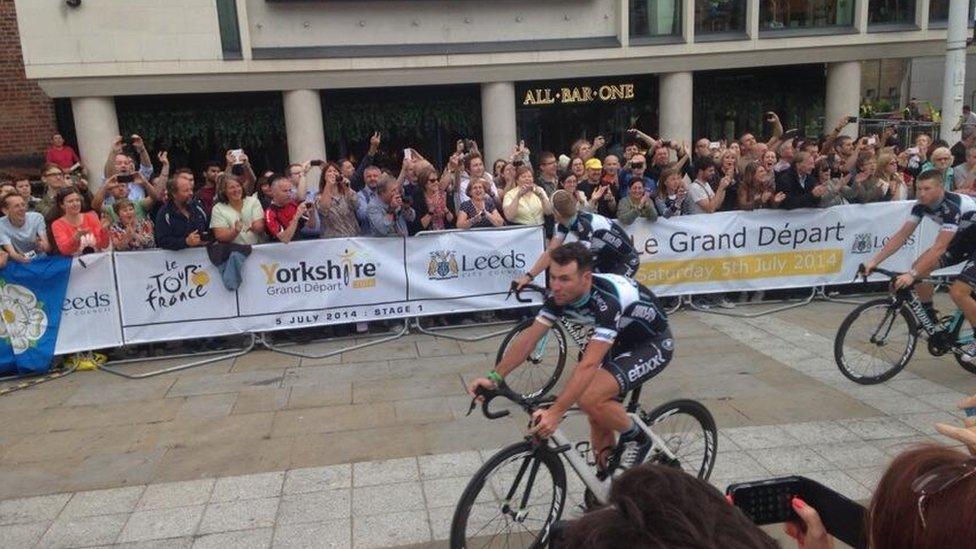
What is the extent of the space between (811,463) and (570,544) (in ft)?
15.1

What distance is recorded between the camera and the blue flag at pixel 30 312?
25.4 ft

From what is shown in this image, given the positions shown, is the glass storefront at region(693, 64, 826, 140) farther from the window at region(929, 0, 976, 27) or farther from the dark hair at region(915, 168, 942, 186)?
the dark hair at region(915, 168, 942, 186)

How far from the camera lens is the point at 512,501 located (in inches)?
157

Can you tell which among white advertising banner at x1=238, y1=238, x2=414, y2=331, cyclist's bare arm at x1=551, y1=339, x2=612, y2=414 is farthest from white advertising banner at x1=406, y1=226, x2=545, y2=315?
cyclist's bare arm at x1=551, y1=339, x2=612, y2=414

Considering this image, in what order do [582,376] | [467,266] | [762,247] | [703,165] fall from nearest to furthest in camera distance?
[582,376]
[467,266]
[762,247]
[703,165]

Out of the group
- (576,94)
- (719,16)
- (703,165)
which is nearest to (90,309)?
(703,165)

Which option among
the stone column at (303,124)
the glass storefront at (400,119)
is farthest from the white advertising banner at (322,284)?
the glass storefront at (400,119)

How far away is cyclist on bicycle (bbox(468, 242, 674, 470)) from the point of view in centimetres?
414

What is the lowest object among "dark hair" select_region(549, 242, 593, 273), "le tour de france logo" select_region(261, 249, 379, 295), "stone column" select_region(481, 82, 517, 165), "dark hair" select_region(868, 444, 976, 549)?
"le tour de france logo" select_region(261, 249, 379, 295)

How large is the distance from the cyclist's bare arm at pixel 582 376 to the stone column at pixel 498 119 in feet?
41.6

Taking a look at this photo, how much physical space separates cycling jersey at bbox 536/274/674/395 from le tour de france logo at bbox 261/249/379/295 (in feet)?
14.9

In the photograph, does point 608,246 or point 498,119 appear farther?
point 498,119

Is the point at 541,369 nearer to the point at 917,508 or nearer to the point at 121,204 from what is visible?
the point at 121,204

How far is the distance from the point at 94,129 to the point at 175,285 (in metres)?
7.78
